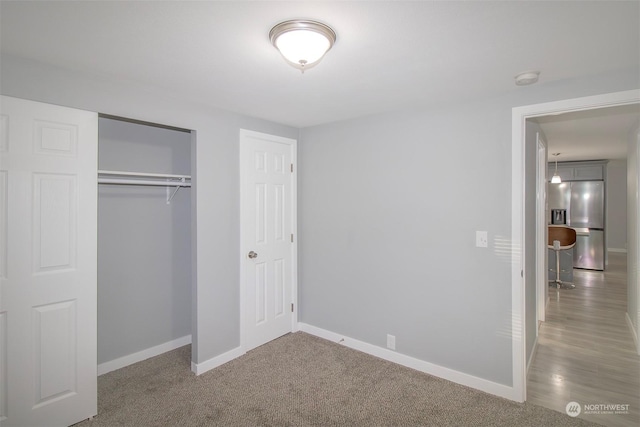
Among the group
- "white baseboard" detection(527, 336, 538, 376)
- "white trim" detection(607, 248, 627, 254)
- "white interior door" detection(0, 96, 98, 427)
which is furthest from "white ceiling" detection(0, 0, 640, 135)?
"white trim" detection(607, 248, 627, 254)

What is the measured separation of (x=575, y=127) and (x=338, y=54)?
3591mm

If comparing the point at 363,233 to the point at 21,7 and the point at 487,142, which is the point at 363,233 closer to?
the point at 487,142

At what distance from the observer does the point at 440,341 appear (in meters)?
2.92

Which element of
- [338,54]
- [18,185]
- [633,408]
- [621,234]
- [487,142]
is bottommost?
[633,408]

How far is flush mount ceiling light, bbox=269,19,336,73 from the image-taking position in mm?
1587

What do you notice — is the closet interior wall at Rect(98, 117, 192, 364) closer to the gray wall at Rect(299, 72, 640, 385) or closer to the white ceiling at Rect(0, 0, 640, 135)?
the white ceiling at Rect(0, 0, 640, 135)

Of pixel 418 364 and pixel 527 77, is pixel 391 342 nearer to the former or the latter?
pixel 418 364

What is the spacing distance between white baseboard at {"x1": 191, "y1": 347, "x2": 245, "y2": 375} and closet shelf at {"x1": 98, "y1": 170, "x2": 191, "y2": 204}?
5.05 ft

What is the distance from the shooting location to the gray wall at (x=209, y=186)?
244cm

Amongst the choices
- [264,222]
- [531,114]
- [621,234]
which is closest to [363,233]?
[264,222]

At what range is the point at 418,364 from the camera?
119 inches

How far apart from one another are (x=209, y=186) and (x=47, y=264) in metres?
1.27

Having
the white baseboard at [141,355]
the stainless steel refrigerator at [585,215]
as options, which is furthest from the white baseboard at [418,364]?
the stainless steel refrigerator at [585,215]

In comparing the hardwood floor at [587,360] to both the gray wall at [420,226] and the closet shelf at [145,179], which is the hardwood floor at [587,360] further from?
the closet shelf at [145,179]
